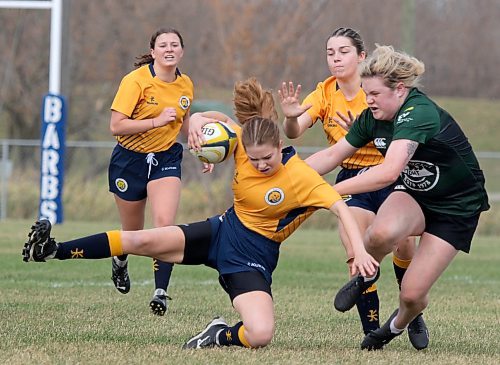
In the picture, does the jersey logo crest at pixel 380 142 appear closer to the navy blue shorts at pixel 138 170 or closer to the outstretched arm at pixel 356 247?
the outstretched arm at pixel 356 247

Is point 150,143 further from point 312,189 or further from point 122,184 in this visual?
point 312,189

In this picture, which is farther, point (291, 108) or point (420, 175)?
point (291, 108)

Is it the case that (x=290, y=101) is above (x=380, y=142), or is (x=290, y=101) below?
above

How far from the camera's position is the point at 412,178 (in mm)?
5504

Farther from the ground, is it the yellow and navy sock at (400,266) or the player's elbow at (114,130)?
the player's elbow at (114,130)

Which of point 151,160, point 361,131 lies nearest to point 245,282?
point 361,131

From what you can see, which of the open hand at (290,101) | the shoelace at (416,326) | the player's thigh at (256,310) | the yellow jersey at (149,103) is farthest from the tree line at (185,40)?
the player's thigh at (256,310)

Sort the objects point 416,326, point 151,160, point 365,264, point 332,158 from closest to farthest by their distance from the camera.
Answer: point 365,264 → point 332,158 → point 416,326 → point 151,160

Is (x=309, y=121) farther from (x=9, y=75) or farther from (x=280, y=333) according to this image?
(x=9, y=75)

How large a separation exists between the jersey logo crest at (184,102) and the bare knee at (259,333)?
2.50 m

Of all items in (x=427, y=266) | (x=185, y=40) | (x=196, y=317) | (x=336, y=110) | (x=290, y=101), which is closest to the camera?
(x=427, y=266)

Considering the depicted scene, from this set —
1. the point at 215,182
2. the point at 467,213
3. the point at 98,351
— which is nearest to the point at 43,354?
the point at 98,351

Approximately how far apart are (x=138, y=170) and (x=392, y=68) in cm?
261

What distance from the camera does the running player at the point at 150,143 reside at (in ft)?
23.9
